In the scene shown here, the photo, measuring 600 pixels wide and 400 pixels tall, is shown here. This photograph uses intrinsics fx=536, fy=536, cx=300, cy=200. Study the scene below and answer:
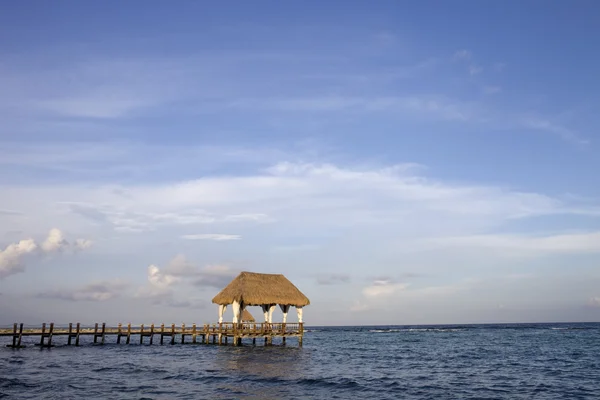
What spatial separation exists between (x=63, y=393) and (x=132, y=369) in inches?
341

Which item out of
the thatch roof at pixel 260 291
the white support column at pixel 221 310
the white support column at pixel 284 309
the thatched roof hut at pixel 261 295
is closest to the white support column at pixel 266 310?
the thatched roof hut at pixel 261 295

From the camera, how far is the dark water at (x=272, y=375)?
2578 cm

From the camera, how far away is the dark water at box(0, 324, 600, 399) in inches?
1015

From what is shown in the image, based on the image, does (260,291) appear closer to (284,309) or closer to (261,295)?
(261,295)

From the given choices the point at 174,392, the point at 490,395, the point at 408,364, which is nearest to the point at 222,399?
the point at 174,392

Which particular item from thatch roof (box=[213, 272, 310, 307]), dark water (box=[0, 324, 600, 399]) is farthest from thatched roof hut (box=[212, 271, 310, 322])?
dark water (box=[0, 324, 600, 399])

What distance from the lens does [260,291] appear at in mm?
48500

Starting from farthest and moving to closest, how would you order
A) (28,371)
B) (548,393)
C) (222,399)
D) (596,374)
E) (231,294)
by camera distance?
(231,294) → (596,374) → (28,371) → (548,393) → (222,399)

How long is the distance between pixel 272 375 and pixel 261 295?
17.4 m

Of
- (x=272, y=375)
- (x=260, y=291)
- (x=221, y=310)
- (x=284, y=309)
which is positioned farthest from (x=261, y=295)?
(x=272, y=375)

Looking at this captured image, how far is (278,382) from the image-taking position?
2881 centimetres

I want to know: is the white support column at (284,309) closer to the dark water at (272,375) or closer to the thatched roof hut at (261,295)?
the thatched roof hut at (261,295)

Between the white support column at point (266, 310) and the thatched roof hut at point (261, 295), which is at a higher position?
the thatched roof hut at point (261, 295)

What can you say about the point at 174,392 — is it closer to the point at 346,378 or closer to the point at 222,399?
the point at 222,399
